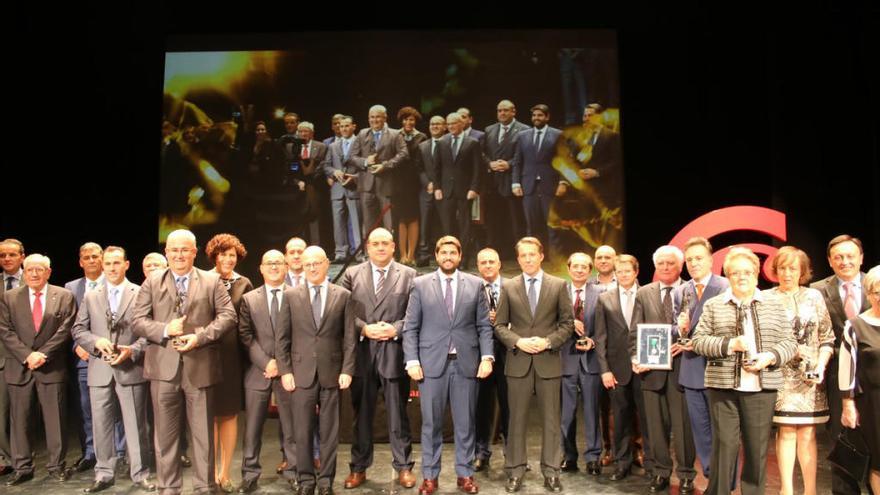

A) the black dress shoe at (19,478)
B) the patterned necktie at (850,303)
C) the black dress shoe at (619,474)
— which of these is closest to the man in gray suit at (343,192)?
the black dress shoe at (19,478)

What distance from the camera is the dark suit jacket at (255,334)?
4910 mm

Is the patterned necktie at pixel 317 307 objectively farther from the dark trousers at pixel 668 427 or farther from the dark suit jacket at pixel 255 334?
the dark trousers at pixel 668 427

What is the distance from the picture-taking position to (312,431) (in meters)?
4.73

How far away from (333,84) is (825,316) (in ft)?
18.1

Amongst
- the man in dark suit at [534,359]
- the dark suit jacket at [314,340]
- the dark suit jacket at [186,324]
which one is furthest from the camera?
the man in dark suit at [534,359]

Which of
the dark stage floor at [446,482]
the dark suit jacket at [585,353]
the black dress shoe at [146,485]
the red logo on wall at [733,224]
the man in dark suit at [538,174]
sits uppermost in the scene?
the man in dark suit at [538,174]

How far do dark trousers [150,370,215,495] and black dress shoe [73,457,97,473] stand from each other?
4.49 ft

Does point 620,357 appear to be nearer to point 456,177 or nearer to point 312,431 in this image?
point 312,431

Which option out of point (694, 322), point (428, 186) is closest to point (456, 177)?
point (428, 186)

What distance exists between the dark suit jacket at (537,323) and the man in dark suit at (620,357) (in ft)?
1.53

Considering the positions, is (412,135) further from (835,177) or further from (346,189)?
(835,177)

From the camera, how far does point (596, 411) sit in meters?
5.39

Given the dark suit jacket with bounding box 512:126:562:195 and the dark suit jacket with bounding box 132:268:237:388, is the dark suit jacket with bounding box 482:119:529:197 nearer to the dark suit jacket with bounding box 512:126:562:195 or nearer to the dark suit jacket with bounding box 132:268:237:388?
the dark suit jacket with bounding box 512:126:562:195

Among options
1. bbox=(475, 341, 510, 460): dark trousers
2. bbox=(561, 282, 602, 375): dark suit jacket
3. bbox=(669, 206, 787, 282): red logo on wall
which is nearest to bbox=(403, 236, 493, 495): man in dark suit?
bbox=(475, 341, 510, 460): dark trousers
